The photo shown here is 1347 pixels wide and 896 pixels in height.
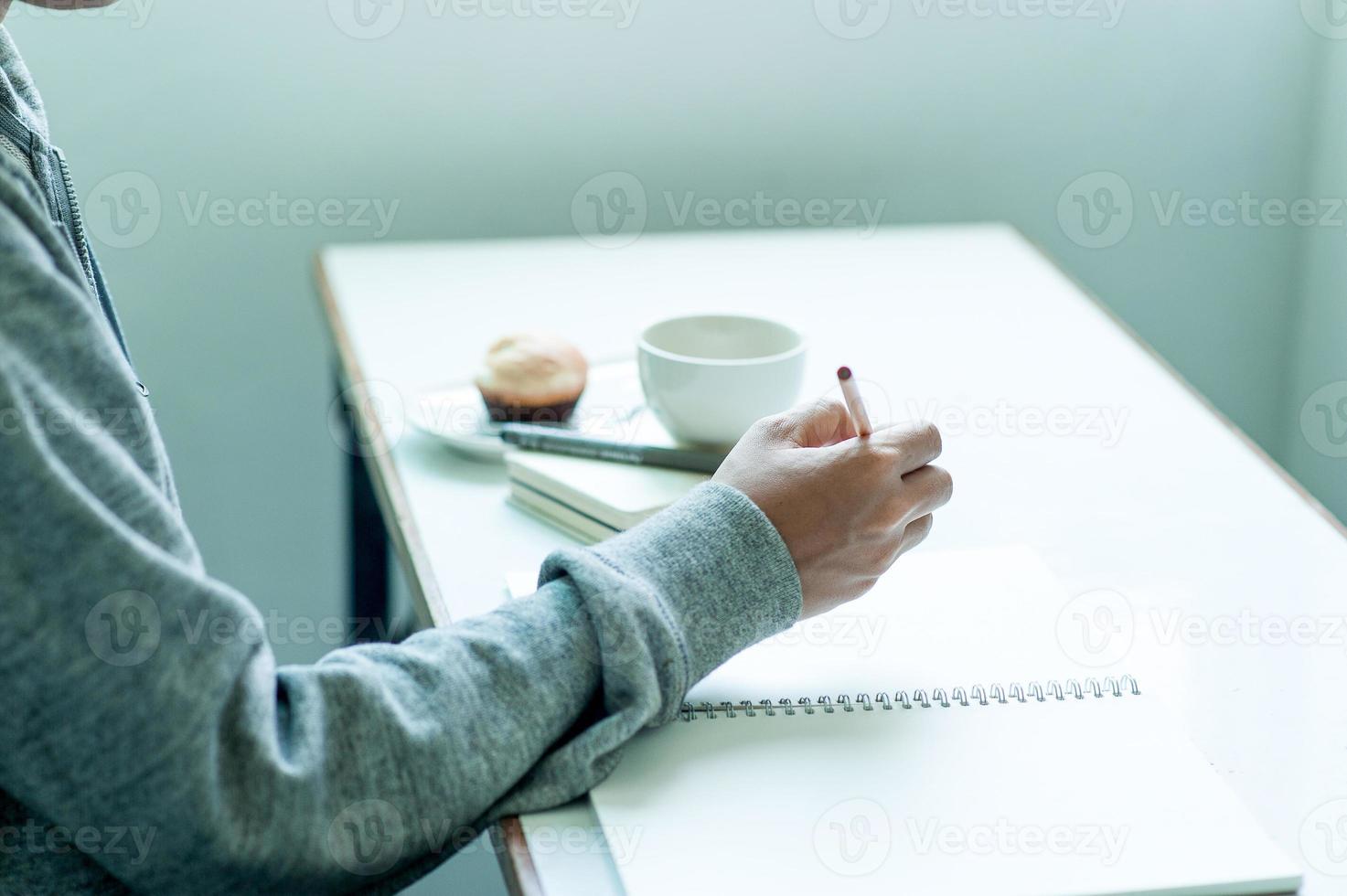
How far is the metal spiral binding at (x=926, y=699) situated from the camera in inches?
27.0

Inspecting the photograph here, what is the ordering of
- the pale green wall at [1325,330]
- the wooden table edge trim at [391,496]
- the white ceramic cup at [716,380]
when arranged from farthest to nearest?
→ the pale green wall at [1325,330], the white ceramic cup at [716,380], the wooden table edge trim at [391,496]

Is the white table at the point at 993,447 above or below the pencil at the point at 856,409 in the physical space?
below

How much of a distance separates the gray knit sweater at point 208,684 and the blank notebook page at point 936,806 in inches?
1.5

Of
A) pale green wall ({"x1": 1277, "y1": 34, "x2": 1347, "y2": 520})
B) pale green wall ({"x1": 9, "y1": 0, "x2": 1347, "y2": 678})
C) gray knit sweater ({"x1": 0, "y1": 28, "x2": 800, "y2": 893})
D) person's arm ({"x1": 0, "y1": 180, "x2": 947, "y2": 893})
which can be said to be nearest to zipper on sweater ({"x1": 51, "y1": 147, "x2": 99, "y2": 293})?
gray knit sweater ({"x1": 0, "y1": 28, "x2": 800, "y2": 893})

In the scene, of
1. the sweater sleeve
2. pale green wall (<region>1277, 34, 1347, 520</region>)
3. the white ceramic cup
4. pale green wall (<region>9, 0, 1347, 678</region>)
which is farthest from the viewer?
pale green wall (<region>1277, 34, 1347, 520</region>)

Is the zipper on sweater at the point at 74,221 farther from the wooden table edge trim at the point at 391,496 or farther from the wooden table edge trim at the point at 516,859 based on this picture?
the wooden table edge trim at the point at 516,859

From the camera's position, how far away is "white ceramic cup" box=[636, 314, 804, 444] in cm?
91

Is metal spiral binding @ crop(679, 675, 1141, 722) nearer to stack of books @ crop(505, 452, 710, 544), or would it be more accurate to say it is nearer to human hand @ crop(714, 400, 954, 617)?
human hand @ crop(714, 400, 954, 617)

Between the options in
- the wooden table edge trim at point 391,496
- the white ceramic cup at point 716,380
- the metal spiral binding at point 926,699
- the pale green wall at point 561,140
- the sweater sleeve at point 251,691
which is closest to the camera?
the sweater sleeve at point 251,691

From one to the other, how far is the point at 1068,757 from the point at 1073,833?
0.06 meters

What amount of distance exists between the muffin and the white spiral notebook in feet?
1.03

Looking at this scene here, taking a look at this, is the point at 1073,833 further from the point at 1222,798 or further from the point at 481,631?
the point at 481,631

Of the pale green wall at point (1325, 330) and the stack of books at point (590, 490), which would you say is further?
the pale green wall at point (1325, 330)

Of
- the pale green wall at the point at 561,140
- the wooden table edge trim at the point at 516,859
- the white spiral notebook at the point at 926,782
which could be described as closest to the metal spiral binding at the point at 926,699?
the white spiral notebook at the point at 926,782
